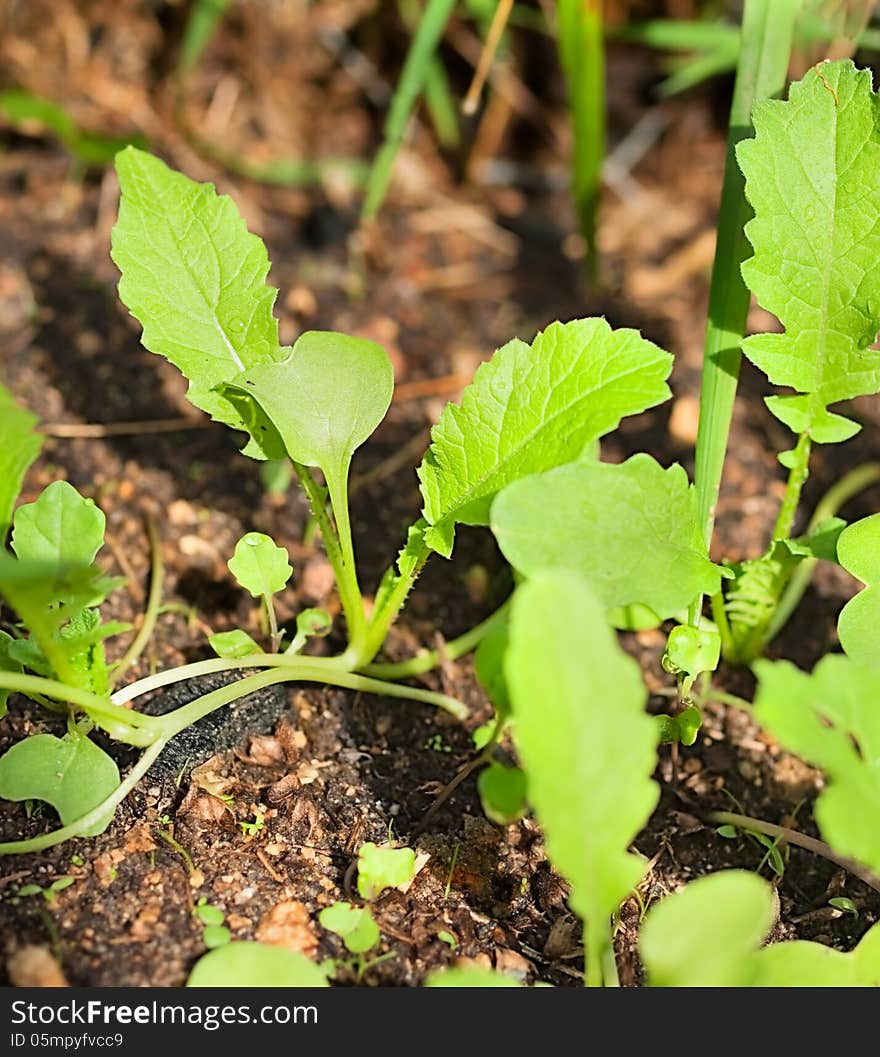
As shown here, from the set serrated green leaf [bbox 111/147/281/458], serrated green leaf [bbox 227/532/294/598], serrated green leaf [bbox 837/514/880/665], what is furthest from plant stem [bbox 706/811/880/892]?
serrated green leaf [bbox 111/147/281/458]

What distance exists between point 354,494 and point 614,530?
57 cm

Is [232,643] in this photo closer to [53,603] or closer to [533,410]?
[53,603]

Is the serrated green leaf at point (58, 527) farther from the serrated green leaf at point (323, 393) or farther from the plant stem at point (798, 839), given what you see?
the plant stem at point (798, 839)

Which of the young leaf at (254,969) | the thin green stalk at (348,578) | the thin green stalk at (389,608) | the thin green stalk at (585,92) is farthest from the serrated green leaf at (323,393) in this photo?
the thin green stalk at (585,92)

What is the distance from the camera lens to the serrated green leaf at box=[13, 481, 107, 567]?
1.08 m

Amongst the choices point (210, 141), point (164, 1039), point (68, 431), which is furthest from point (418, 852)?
point (210, 141)

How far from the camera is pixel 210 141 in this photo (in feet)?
6.60

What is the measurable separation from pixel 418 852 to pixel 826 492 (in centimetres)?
81

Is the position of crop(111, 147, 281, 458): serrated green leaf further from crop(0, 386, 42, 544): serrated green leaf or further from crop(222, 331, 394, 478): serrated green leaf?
crop(0, 386, 42, 544): serrated green leaf

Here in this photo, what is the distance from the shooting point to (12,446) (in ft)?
3.34

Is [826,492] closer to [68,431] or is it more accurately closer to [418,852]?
[418,852]

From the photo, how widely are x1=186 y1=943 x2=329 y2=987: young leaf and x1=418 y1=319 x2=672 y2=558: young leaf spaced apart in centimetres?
40

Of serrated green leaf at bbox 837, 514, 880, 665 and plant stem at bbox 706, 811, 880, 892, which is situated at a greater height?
serrated green leaf at bbox 837, 514, 880, 665

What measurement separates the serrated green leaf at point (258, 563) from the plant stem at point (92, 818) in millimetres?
179
